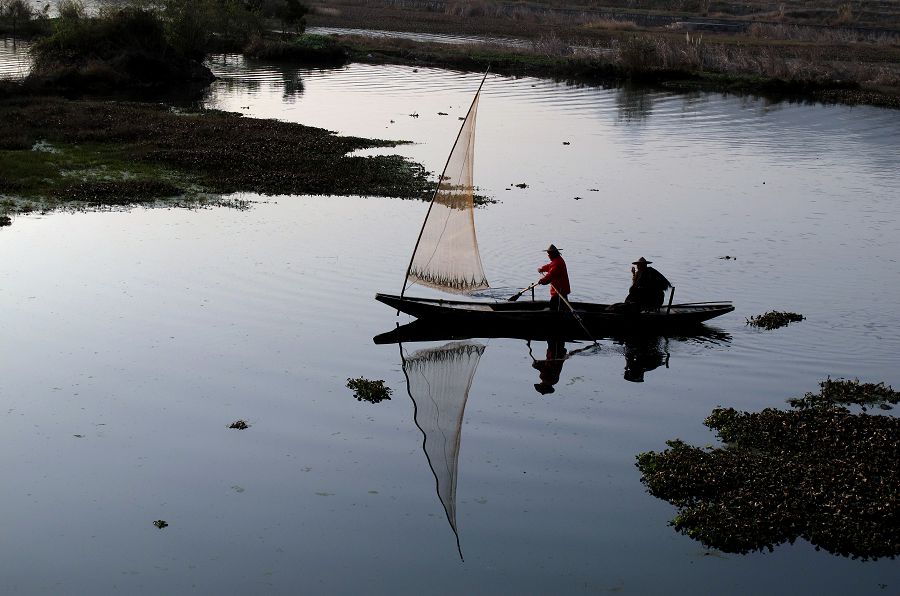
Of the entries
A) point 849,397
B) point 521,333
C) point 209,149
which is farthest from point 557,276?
point 209,149

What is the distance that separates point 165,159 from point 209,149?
2690 millimetres

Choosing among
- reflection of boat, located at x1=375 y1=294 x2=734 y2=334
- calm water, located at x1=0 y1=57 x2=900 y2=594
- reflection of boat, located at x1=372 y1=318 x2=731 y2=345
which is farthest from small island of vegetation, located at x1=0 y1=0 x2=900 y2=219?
reflection of boat, located at x1=375 y1=294 x2=734 y2=334

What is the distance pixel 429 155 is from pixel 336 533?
118ft

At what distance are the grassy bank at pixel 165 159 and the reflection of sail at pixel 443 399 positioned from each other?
666 inches

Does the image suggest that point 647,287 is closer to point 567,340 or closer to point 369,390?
point 567,340

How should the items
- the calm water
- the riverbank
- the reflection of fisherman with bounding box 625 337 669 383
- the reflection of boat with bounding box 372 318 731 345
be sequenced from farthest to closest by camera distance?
1. the riverbank
2. the reflection of boat with bounding box 372 318 731 345
3. the reflection of fisherman with bounding box 625 337 669 383
4. the calm water

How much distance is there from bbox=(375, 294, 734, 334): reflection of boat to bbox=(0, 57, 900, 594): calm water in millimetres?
850

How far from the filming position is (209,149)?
4706 centimetres

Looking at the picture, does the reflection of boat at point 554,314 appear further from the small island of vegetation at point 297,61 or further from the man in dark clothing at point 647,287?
the small island of vegetation at point 297,61

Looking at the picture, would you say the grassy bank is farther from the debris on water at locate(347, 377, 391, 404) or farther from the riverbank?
the riverbank

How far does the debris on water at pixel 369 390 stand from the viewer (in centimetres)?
2225

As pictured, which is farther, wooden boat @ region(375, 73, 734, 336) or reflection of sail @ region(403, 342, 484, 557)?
wooden boat @ region(375, 73, 734, 336)

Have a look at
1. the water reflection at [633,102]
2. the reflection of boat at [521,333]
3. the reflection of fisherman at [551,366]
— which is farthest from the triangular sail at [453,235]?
the water reflection at [633,102]

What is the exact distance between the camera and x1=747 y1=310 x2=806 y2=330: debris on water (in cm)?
2734
